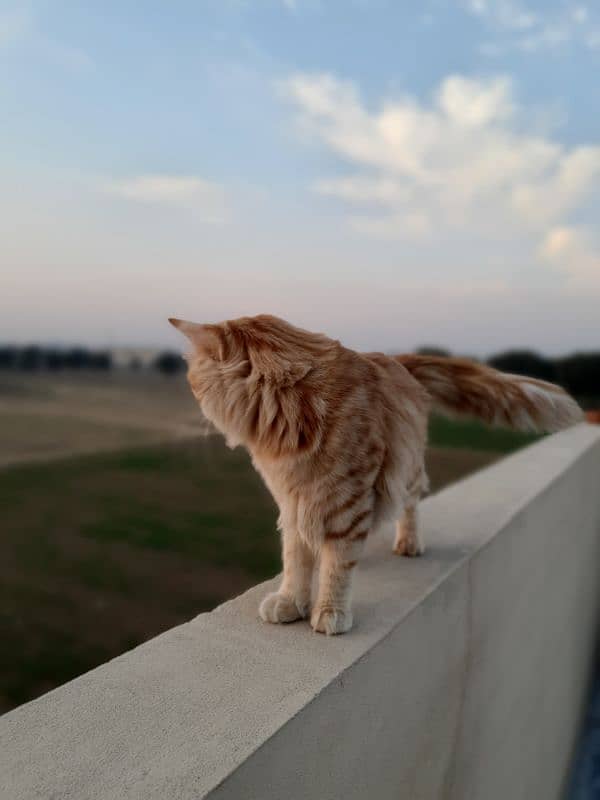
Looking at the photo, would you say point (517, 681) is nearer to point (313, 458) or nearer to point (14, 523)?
point (313, 458)

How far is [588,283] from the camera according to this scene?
2.87 meters

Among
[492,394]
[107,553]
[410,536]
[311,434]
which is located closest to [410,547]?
[410,536]

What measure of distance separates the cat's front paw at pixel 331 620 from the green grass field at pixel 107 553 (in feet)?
5.83

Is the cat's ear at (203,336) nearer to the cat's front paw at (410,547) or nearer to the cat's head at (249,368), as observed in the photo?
the cat's head at (249,368)

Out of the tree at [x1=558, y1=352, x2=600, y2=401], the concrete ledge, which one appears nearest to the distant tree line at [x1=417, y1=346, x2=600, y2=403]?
the tree at [x1=558, y1=352, x2=600, y2=401]

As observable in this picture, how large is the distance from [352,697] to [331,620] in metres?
0.13

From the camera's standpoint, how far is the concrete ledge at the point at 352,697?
0.59m

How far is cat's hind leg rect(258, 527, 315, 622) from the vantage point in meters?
0.93

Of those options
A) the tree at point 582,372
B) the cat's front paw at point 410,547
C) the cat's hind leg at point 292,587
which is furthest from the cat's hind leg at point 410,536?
the tree at point 582,372

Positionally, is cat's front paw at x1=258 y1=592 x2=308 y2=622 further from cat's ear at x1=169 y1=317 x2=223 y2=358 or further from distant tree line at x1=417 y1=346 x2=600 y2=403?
distant tree line at x1=417 y1=346 x2=600 y2=403

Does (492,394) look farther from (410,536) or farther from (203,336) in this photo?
(203,336)

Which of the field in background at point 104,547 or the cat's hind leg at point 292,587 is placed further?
the field in background at point 104,547

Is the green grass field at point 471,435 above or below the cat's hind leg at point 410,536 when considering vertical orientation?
above

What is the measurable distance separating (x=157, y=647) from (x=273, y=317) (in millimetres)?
528
